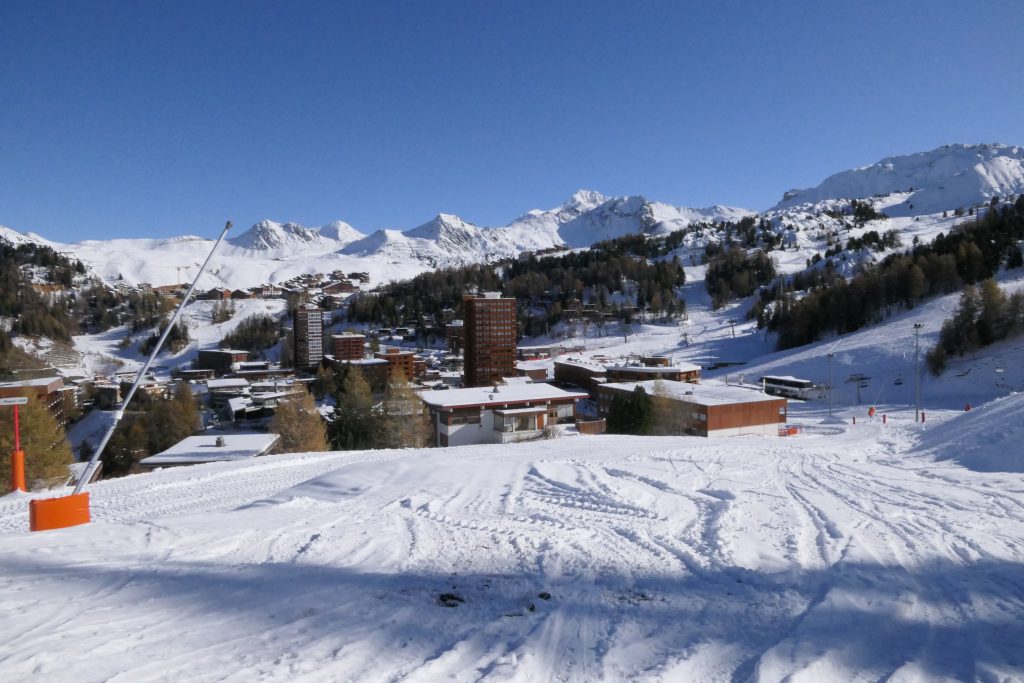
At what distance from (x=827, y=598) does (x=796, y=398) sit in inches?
1542

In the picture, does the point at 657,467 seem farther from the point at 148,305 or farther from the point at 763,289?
the point at 148,305

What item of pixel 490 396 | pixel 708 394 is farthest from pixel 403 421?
pixel 708 394

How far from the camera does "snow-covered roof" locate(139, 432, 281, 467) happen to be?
833 inches

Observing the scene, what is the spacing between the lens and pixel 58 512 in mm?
5934

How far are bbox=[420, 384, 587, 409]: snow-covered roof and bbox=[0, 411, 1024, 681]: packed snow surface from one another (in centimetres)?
1963

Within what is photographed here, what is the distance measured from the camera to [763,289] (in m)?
89.9

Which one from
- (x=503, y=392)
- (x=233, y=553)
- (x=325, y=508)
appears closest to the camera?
(x=233, y=553)

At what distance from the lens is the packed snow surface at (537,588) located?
315cm

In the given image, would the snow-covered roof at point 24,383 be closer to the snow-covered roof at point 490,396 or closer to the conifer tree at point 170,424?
the conifer tree at point 170,424

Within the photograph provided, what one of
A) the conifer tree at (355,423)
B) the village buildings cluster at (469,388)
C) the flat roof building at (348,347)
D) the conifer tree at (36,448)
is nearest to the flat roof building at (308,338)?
the village buildings cluster at (469,388)

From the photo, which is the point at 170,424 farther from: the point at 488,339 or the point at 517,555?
the point at 517,555

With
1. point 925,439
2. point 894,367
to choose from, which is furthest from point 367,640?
point 894,367

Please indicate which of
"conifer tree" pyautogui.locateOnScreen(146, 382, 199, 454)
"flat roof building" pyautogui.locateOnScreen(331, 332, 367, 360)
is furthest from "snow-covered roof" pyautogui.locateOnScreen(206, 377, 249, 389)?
"conifer tree" pyautogui.locateOnScreen(146, 382, 199, 454)

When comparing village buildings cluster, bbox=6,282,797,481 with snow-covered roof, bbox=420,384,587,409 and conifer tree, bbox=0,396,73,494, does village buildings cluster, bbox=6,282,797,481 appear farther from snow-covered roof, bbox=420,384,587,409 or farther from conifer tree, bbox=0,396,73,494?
conifer tree, bbox=0,396,73,494
